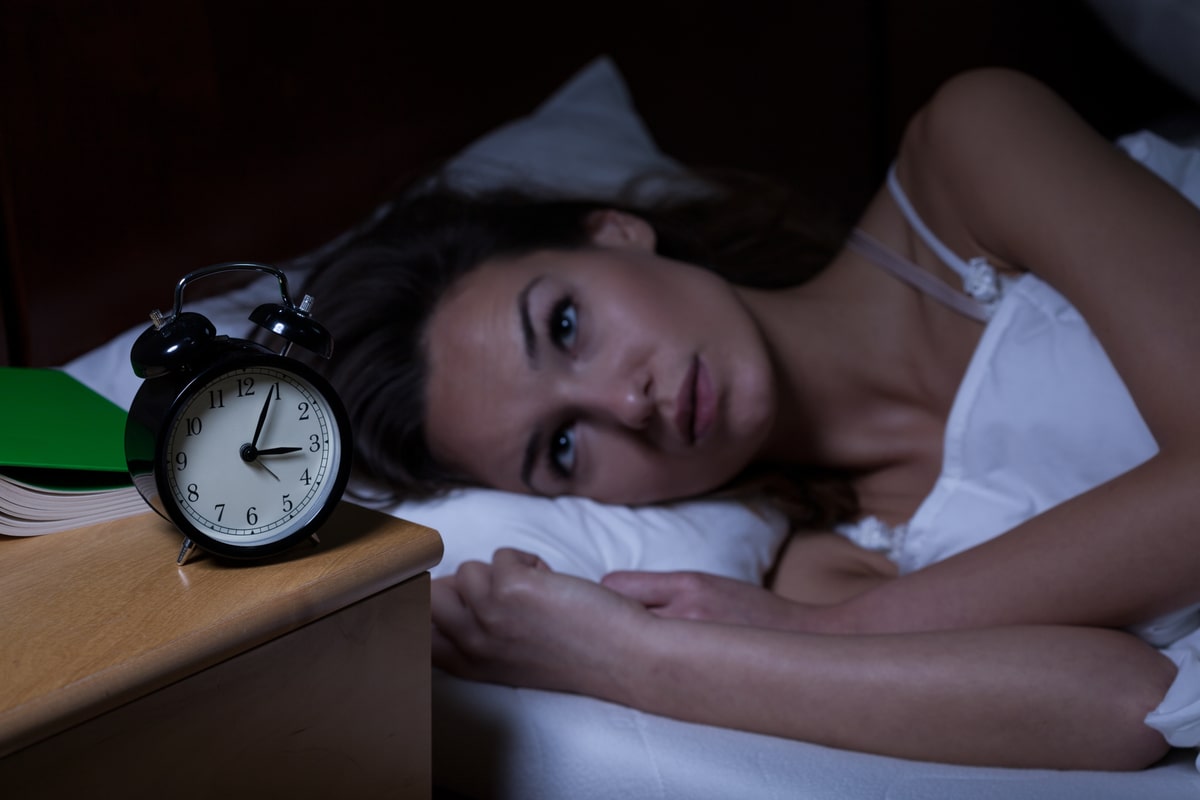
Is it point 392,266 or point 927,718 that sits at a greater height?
point 392,266

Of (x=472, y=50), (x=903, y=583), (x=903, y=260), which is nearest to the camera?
(x=903, y=583)

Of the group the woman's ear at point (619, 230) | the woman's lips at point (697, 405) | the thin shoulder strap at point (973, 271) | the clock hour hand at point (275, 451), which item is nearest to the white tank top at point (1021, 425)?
the thin shoulder strap at point (973, 271)

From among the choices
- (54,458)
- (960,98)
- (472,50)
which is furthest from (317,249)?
(960,98)

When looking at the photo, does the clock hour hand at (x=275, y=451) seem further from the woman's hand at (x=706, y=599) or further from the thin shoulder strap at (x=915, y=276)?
the thin shoulder strap at (x=915, y=276)

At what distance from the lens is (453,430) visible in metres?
1.27

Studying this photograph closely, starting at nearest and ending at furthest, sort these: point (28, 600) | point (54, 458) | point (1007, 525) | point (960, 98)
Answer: point (28, 600) < point (54, 458) < point (1007, 525) < point (960, 98)

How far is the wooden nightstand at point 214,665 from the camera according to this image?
59 cm

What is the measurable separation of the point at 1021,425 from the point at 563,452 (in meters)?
0.58

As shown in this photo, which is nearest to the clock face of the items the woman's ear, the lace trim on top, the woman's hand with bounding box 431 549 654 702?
the woman's hand with bounding box 431 549 654 702

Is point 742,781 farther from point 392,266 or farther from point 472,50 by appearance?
point 472,50

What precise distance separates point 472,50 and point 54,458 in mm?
1183

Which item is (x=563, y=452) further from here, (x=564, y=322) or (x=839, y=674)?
(x=839, y=674)

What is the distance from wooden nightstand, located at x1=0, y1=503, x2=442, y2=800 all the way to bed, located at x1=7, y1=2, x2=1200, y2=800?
8.0 inches

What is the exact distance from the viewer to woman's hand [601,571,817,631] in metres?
1.12
